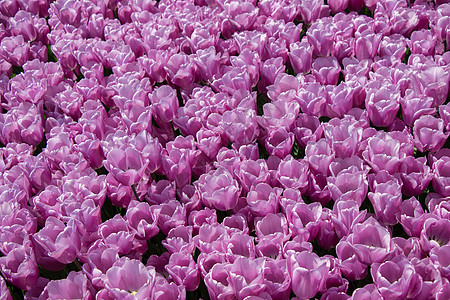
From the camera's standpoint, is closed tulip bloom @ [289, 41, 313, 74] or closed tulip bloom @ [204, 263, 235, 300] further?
closed tulip bloom @ [289, 41, 313, 74]

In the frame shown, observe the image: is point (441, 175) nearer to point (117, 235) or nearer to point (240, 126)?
point (240, 126)

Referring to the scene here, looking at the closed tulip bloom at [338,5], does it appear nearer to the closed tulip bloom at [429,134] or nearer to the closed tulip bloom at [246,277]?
the closed tulip bloom at [429,134]

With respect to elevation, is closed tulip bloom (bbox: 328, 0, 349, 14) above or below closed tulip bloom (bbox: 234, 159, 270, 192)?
above

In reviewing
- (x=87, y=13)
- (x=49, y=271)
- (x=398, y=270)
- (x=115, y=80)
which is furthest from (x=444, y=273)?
(x=87, y=13)

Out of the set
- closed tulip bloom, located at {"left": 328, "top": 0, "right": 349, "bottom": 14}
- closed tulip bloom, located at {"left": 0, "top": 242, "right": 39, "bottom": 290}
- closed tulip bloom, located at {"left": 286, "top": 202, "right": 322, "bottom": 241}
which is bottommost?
closed tulip bloom, located at {"left": 0, "top": 242, "right": 39, "bottom": 290}

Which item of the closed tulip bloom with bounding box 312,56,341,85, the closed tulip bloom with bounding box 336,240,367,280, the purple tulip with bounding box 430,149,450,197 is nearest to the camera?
the closed tulip bloom with bounding box 336,240,367,280

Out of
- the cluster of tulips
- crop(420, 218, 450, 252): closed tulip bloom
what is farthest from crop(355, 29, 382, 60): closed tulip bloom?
crop(420, 218, 450, 252): closed tulip bloom

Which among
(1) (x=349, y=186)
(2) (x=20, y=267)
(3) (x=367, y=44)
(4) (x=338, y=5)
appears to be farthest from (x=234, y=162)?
(4) (x=338, y=5)

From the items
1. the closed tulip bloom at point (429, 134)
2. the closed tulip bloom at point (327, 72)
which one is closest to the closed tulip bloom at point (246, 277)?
the closed tulip bloom at point (429, 134)

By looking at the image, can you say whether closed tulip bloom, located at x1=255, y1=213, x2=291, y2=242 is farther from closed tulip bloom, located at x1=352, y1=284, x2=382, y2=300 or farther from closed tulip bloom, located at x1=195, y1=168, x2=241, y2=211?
closed tulip bloom, located at x1=352, y1=284, x2=382, y2=300
